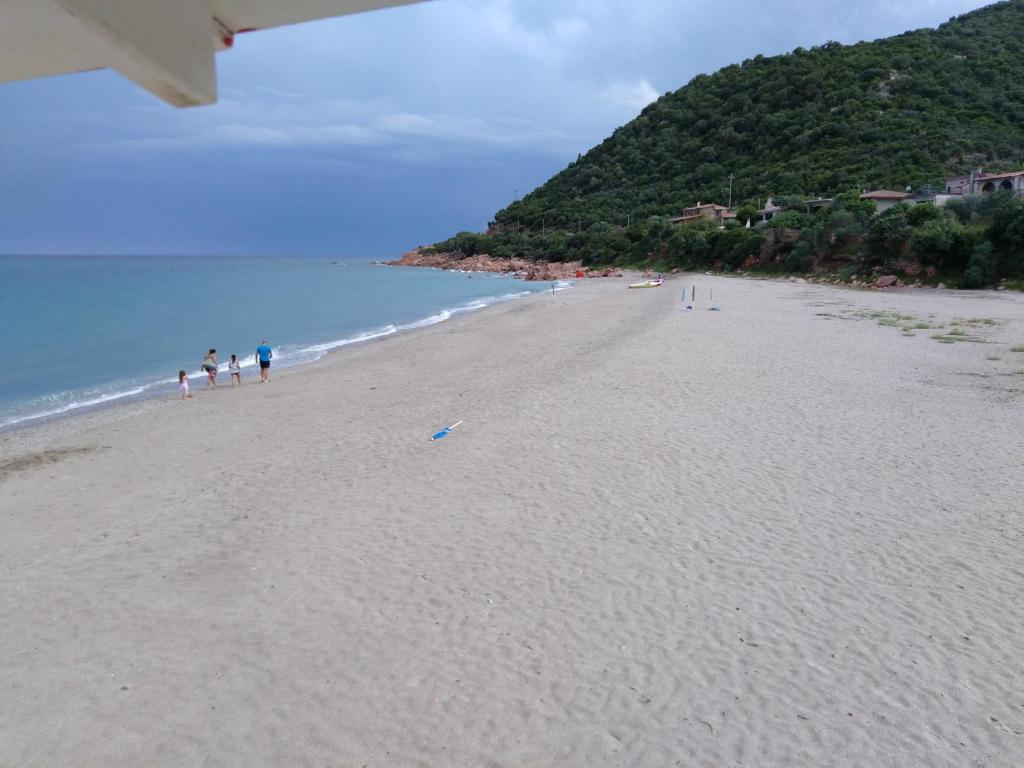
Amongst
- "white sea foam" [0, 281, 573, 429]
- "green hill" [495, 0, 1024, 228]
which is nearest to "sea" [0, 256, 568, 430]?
"white sea foam" [0, 281, 573, 429]

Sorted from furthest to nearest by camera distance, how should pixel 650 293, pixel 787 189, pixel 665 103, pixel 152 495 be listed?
1. pixel 665 103
2. pixel 787 189
3. pixel 650 293
4. pixel 152 495

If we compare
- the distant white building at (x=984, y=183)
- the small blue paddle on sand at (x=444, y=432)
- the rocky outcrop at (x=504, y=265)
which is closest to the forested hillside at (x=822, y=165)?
the rocky outcrop at (x=504, y=265)

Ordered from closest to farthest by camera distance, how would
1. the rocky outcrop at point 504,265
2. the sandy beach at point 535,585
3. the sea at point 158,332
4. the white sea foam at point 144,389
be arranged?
the sandy beach at point 535,585
the white sea foam at point 144,389
the sea at point 158,332
the rocky outcrop at point 504,265

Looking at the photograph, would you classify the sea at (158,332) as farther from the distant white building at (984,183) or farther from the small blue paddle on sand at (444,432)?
the distant white building at (984,183)

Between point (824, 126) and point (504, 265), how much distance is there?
134 ft

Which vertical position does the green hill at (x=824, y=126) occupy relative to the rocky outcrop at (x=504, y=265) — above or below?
above

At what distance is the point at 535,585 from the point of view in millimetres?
5195

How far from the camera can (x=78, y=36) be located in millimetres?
1149

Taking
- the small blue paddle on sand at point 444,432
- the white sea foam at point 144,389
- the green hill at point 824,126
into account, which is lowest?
the white sea foam at point 144,389

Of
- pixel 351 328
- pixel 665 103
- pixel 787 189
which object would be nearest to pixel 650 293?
pixel 351 328

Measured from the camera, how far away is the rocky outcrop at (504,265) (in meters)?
60.8

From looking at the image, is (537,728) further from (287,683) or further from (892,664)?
(892,664)

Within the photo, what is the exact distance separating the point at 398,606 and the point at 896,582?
410 centimetres

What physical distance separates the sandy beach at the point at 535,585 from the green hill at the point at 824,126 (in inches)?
2231
